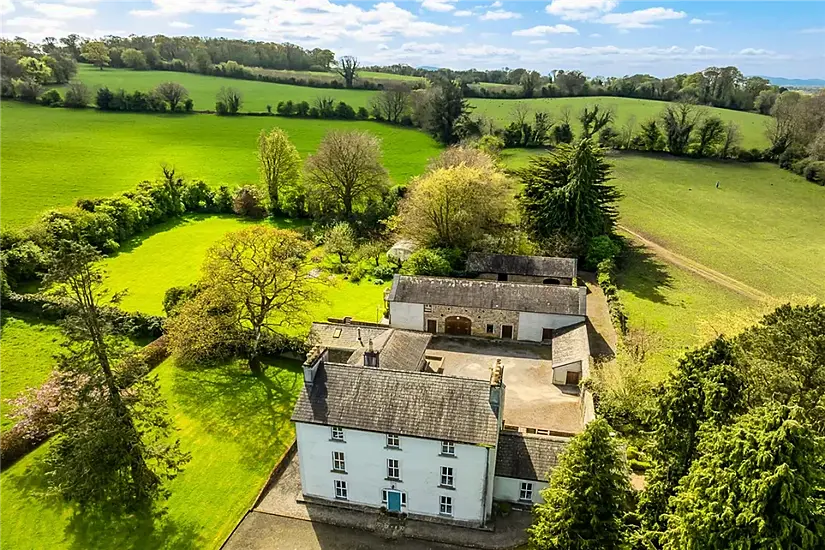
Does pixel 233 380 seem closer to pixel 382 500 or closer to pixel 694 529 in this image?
pixel 382 500

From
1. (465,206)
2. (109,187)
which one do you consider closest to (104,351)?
(465,206)

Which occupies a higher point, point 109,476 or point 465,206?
point 465,206

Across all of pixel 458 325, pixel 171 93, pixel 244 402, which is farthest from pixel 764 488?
pixel 171 93

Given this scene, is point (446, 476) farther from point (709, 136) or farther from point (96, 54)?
point (96, 54)

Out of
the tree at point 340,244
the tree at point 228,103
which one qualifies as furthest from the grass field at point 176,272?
the tree at point 228,103

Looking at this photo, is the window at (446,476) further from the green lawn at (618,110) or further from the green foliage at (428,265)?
the green lawn at (618,110)

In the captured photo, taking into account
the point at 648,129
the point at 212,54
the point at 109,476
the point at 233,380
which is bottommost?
the point at 233,380

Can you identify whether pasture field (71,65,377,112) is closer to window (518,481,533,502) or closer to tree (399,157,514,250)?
tree (399,157,514,250)
